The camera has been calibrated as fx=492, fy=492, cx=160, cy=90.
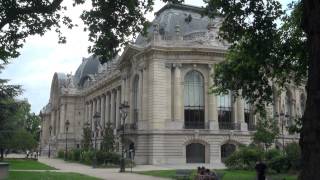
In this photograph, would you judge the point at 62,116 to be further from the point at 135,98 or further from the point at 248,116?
the point at 248,116

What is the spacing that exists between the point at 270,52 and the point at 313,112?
11.9 m

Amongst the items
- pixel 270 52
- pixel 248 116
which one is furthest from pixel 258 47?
pixel 248 116

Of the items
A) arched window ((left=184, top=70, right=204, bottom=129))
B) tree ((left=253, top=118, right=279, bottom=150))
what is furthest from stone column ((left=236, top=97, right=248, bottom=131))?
tree ((left=253, top=118, right=279, bottom=150))

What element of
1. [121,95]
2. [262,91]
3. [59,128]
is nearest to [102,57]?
[262,91]

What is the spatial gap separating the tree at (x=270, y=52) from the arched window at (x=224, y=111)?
28507mm

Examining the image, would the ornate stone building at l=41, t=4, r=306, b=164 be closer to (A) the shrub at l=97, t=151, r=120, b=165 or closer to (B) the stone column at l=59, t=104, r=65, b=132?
(A) the shrub at l=97, t=151, r=120, b=165

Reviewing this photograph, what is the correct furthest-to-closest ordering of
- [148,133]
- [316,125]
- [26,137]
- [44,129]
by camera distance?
[44,129] → [26,137] → [148,133] → [316,125]

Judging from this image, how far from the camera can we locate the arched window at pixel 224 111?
58562mm

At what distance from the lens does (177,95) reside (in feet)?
189

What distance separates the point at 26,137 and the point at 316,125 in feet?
205

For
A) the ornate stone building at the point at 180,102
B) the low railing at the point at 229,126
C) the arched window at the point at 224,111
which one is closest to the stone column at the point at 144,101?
the ornate stone building at the point at 180,102

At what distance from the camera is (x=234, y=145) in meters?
57.7

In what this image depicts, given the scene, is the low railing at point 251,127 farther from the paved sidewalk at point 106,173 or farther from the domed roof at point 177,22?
the paved sidewalk at point 106,173

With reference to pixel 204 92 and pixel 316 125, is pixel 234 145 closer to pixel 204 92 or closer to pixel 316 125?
pixel 204 92
